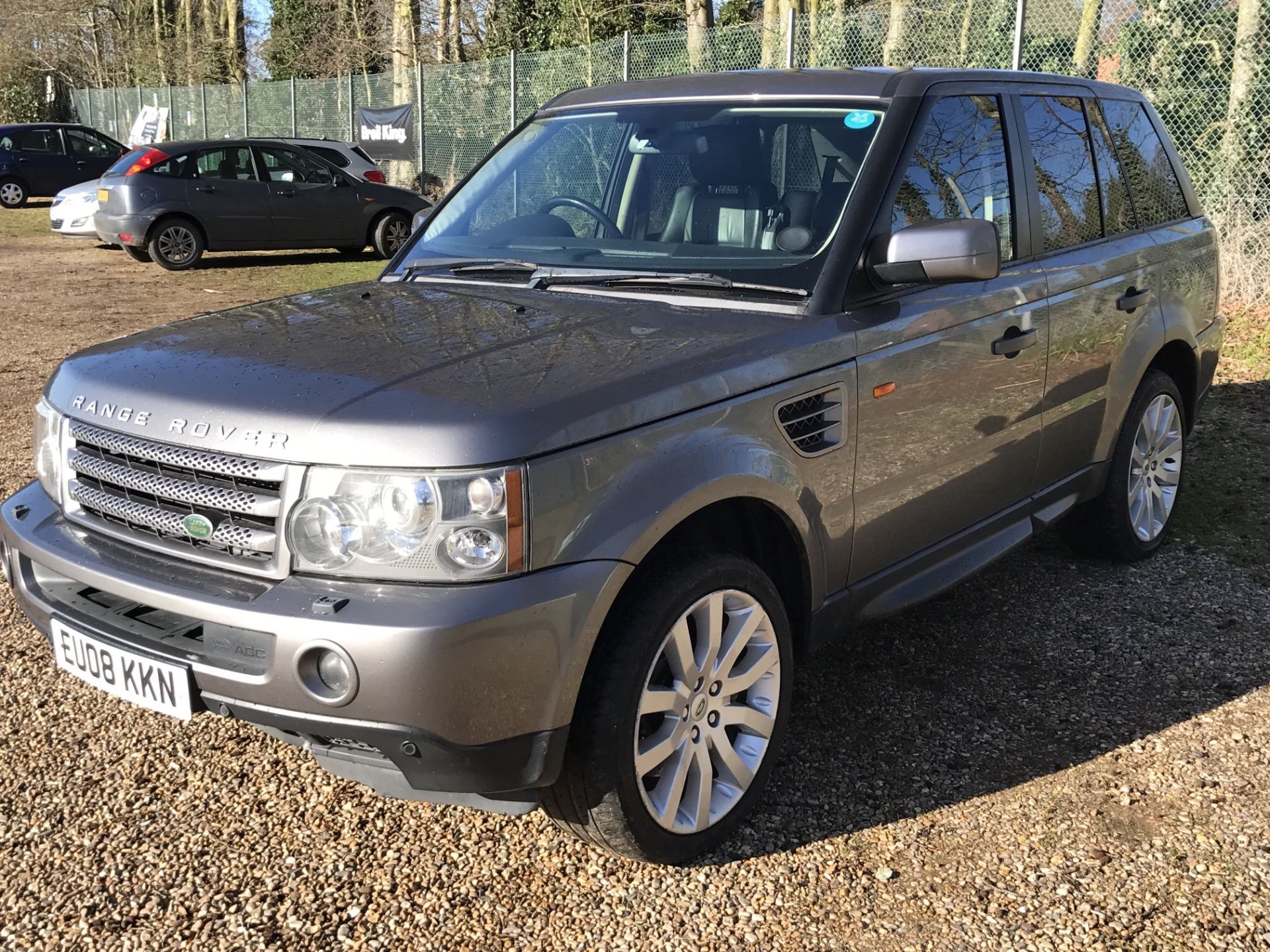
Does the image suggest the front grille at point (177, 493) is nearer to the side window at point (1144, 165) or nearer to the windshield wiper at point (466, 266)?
the windshield wiper at point (466, 266)

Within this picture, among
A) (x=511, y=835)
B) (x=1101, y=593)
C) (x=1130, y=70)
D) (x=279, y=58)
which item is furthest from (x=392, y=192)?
(x=279, y=58)

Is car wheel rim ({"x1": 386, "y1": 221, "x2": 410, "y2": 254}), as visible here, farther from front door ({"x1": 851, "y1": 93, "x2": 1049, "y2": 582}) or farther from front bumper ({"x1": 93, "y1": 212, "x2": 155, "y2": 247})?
front door ({"x1": 851, "y1": 93, "x2": 1049, "y2": 582})

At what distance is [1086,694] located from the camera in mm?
4012

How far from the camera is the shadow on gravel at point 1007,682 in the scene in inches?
135

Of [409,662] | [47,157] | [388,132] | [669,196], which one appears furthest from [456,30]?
[409,662]

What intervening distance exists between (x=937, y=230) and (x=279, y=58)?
135 ft

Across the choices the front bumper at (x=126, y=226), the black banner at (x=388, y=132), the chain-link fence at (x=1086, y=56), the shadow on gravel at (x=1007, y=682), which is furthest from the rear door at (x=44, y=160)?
the shadow on gravel at (x=1007, y=682)

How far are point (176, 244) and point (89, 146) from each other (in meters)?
13.2

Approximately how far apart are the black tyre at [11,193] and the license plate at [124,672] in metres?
27.1

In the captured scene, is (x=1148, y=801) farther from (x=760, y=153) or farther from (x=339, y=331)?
(x=339, y=331)

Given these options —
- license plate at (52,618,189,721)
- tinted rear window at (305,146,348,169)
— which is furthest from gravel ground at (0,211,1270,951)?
tinted rear window at (305,146,348,169)

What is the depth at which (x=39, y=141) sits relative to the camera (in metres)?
26.1

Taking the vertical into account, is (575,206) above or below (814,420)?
above

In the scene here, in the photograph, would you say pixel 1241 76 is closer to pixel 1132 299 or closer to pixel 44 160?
pixel 1132 299
